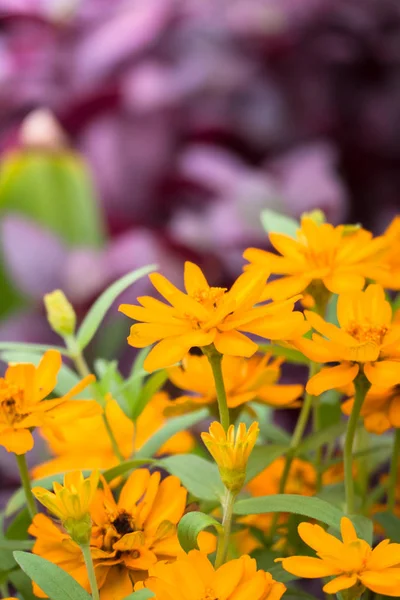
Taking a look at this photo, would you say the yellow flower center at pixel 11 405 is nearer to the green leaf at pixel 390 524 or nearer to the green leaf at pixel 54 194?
the green leaf at pixel 390 524

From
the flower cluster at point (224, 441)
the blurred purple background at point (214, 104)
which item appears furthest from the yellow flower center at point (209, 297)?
the blurred purple background at point (214, 104)

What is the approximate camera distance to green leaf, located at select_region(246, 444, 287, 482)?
0.27 m

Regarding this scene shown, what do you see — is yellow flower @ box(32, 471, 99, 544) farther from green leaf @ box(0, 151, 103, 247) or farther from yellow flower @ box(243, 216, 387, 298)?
green leaf @ box(0, 151, 103, 247)

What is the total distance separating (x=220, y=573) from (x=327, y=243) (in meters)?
0.12

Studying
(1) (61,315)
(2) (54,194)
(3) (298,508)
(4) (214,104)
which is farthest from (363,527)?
(4) (214,104)

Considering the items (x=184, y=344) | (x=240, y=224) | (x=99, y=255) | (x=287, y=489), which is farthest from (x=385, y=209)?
(x=184, y=344)

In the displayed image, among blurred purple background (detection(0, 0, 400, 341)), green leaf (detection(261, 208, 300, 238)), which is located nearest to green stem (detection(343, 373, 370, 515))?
green leaf (detection(261, 208, 300, 238))

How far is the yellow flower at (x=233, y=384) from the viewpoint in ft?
0.94

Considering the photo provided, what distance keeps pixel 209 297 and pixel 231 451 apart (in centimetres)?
5

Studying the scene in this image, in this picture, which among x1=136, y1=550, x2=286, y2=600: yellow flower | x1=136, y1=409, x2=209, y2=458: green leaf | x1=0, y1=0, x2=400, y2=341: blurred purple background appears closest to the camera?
x1=136, y1=550, x2=286, y2=600: yellow flower

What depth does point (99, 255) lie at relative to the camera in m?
0.91

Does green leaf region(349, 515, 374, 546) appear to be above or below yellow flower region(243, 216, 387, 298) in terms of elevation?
below

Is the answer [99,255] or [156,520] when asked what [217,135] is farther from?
[156,520]

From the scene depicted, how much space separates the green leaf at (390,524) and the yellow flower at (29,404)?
98 millimetres
